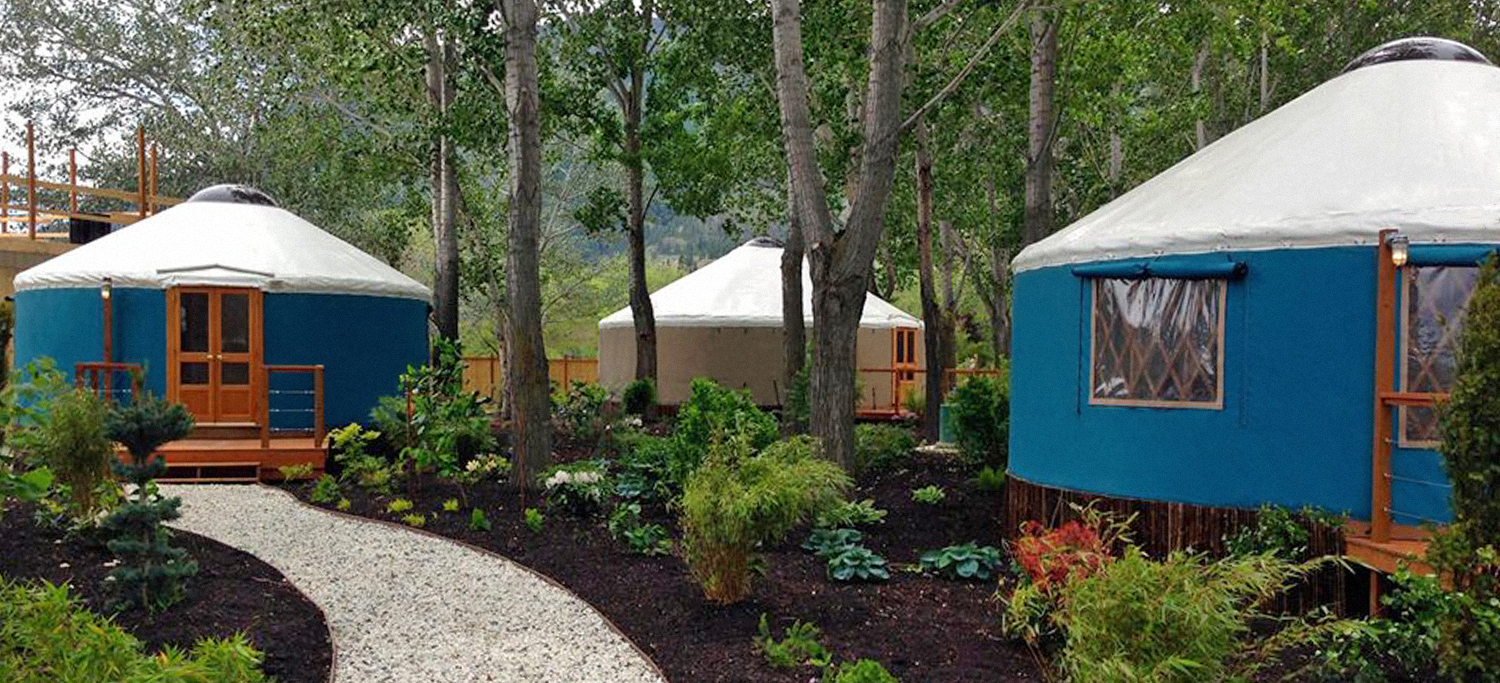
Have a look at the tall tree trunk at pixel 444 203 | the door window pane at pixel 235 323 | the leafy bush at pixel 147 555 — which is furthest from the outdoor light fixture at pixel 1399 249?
the tall tree trunk at pixel 444 203

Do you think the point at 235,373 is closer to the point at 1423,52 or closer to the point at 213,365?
the point at 213,365

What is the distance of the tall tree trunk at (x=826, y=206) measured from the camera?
7434 millimetres

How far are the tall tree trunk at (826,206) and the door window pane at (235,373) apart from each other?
198 inches

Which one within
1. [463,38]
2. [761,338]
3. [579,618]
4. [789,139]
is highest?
[463,38]

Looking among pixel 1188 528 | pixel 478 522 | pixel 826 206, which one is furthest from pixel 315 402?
pixel 1188 528

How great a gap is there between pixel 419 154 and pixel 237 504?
17.6 feet

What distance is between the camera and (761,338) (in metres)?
15.4

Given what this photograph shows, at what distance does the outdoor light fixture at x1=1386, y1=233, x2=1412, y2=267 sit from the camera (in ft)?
16.9

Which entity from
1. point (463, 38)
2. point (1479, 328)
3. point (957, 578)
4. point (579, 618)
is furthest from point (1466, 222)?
point (463, 38)

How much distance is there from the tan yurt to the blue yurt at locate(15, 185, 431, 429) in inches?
206

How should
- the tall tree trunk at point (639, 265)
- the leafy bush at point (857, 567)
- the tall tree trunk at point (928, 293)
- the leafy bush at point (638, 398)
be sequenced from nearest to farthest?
the leafy bush at point (857, 567), the tall tree trunk at point (928, 293), the leafy bush at point (638, 398), the tall tree trunk at point (639, 265)

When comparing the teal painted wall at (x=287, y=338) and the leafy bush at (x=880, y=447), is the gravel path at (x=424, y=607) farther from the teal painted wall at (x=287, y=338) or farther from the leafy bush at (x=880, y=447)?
the leafy bush at (x=880, y=447)

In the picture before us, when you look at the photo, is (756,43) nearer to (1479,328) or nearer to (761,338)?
(761,338)

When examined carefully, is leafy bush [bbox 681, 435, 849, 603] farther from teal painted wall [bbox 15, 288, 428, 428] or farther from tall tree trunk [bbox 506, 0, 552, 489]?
teal painted wall [bbox 15, 288, 428, 428]
